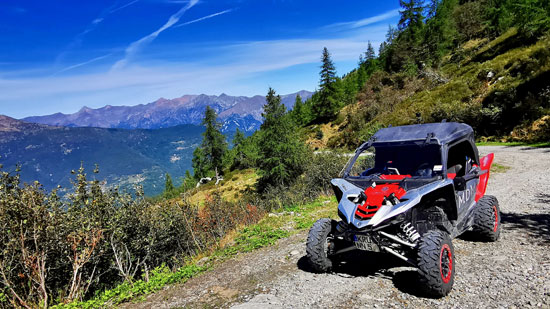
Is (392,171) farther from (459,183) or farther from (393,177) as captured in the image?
(459,183)

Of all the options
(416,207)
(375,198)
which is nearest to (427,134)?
(416,207)

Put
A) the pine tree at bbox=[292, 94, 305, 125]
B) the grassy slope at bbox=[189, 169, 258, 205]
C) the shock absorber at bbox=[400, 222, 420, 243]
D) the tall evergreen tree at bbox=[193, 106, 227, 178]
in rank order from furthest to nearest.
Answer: the pine tree at bbox=[292, 94, 305, 125] < the tall evergreen tree at bbox=[193, 106, 227, 178] < the grassy slope at bbox=[189, 169, 258, 205] < the shock absorber at bbox=[400, 222, 420, 243]

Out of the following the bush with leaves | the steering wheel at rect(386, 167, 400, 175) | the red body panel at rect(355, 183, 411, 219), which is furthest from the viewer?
the bush with leaves

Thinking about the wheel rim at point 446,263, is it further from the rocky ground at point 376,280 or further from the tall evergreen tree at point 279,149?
the tall evergreen tree at point 279,149

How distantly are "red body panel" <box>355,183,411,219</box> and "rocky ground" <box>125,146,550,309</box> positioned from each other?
4.13ft

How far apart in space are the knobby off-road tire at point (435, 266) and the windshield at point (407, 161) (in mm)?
1349

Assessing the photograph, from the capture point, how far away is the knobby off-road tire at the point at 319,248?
534cm

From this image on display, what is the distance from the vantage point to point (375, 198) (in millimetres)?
4930

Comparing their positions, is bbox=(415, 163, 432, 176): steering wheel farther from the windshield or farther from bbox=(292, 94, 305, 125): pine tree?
bbox=(292, 94, 305, 125): pine tree

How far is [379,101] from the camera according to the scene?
48.7m

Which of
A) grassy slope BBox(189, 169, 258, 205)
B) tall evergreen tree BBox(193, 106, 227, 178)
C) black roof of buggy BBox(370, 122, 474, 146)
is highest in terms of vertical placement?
black roof of buggy BBox(370, 122, 474, 146)

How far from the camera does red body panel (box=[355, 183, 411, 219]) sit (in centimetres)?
479

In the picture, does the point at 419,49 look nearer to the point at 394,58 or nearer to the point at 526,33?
the point at 394,58

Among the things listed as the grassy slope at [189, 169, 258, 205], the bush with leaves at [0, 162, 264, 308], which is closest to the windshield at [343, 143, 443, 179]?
the bush with leaves at [0, 162, 264, 308]
